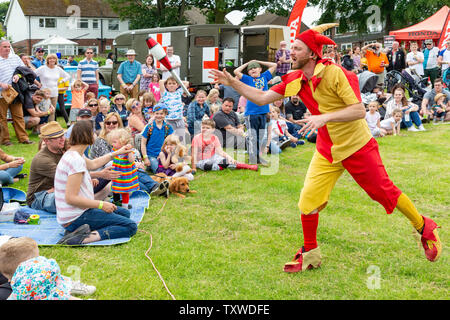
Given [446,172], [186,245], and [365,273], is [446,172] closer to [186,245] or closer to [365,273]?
[365,273]

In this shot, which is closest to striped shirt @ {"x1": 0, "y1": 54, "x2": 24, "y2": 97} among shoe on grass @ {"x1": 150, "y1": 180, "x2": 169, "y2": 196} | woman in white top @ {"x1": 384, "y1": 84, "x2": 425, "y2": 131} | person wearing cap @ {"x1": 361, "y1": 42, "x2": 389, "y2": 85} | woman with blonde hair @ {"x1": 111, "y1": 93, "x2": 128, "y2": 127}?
woman with blonde hair @ {"x1": 111, "y1": 93, "x2": 128, "y2": 127}

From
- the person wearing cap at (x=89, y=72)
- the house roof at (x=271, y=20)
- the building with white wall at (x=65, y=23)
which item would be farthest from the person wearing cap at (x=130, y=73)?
the building with white wall at (x=65, y=23)

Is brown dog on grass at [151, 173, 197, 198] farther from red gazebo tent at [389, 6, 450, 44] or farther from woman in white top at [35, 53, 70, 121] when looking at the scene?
red gazebo tent at [389, 6, 450, 44]

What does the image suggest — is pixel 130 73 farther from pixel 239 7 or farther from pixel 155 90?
pixel 239 7

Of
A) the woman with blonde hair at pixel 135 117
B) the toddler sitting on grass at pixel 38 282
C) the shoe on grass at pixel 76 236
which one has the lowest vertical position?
the shoe on grass at pixel 76 236

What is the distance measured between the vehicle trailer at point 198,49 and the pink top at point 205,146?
30.5 ft

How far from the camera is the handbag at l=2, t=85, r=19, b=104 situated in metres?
10.1

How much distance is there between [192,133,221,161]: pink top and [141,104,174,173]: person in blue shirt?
0.63m

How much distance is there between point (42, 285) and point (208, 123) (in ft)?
19.6

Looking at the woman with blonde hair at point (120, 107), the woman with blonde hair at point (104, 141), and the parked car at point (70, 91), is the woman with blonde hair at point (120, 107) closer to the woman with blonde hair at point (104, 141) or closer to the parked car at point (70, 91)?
the woman with blonde hair at point (104, 141)

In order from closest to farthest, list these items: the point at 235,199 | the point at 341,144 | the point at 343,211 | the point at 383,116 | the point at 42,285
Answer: the point at 42,285 < the point at 341,144 < the point at 343,211 < the point at 235,199 < the point at 383,116

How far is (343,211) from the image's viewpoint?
6.27 metres

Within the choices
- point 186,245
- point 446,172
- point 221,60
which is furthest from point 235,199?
point 221,60

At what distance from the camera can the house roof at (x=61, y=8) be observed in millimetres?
56438
